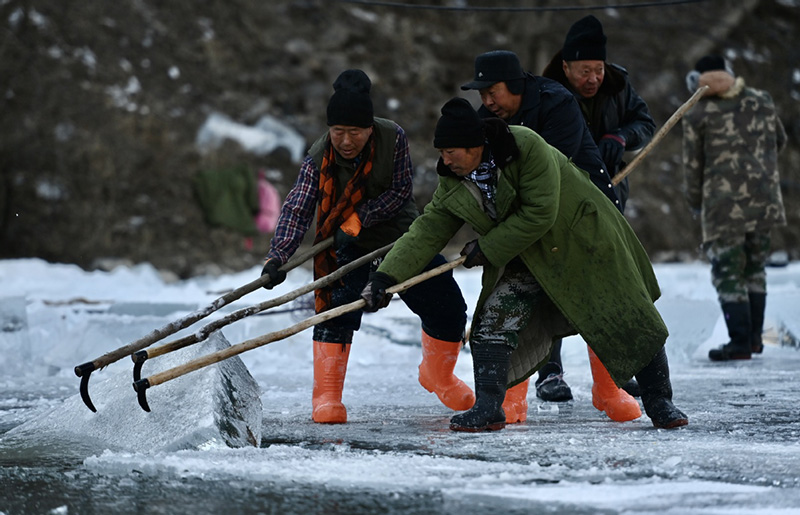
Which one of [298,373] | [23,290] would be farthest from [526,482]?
[23,290]

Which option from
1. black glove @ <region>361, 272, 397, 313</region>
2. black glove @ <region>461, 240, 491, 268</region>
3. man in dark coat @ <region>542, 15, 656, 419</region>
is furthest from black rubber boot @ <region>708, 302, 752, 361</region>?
black glove @ <region>361, 272, 397, 313</region>

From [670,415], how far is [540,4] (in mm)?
15291

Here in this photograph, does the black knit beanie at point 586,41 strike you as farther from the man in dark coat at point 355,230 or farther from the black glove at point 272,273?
the black glove at point 272,273

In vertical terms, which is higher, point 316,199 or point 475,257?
point 316,199

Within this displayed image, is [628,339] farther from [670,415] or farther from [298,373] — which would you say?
[298,373]

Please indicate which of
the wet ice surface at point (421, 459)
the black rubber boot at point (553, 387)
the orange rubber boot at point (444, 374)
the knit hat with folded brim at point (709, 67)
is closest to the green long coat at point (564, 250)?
the wet ice surface at point (421, 459)

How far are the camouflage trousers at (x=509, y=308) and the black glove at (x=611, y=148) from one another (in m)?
1.00

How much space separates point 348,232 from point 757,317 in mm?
3647

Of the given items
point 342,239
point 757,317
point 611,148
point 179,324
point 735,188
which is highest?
point 735,188

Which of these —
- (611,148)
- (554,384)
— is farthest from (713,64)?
(554,384)

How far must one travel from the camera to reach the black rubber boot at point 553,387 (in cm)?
482

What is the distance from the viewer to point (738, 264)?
6.56 metres

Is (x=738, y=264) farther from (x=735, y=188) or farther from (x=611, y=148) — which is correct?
(x=611, y=148)

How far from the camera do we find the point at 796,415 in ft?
13.3
